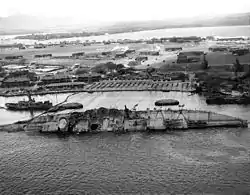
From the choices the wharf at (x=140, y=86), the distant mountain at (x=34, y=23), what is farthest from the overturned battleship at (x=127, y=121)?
the distant mountain at (x=34, y=23)

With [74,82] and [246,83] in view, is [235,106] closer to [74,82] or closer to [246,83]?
[246,83]

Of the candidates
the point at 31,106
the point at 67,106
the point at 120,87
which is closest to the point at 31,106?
the point at 31,106

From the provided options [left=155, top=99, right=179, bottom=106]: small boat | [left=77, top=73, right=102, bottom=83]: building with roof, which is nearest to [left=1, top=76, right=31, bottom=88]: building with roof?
[left=77, top=73, right=102, bottom=83]: building with roof

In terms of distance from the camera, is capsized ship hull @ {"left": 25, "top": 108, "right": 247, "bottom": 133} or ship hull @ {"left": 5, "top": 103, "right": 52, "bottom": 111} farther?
ship hull @ {"left": 5, "top": 103, "right": 52, "bottom": 111}

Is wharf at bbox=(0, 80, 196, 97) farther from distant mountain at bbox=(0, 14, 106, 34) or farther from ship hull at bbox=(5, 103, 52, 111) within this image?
distant mountain at bbox=(0, 14, 106, 34)

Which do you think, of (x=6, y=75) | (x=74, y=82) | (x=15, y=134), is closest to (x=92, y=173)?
(x=15, y=134)

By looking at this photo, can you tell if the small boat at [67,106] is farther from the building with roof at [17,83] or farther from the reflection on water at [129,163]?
the building with roof at [17,83]

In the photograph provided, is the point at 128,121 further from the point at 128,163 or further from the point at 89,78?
the point at 89,78
